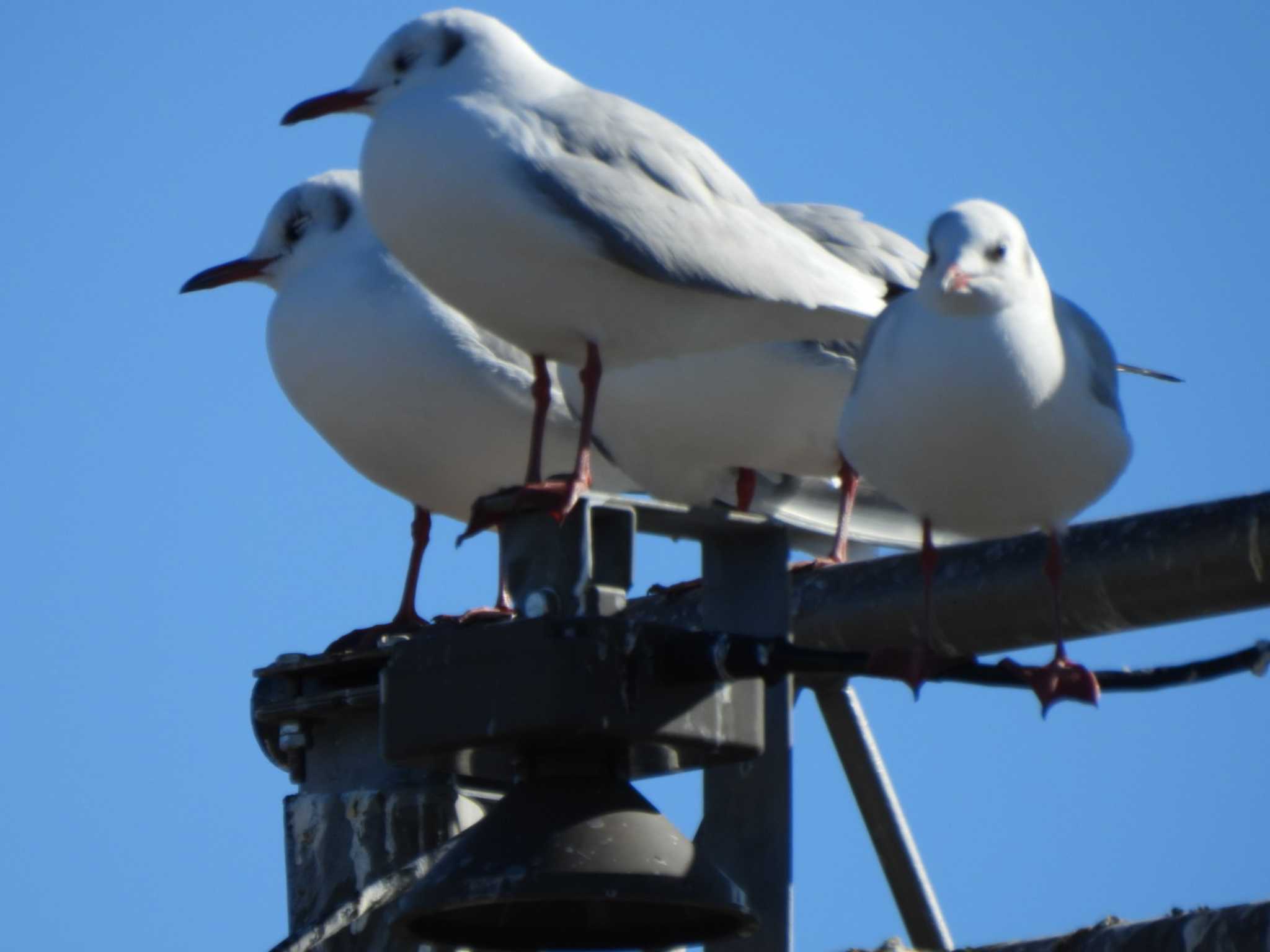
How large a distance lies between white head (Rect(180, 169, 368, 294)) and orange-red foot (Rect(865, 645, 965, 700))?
439cm

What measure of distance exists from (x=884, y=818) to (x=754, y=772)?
53cm

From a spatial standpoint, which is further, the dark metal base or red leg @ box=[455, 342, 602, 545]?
red leg @ box=[455, 342, 602, 545]

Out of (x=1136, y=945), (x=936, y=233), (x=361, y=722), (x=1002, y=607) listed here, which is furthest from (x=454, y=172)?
(x=1136, y=945)

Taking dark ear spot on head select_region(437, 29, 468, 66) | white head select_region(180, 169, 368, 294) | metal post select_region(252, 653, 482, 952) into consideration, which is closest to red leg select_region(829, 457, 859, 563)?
white head select_region(180, 169, 368, 294)

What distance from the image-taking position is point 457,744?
8.71 feet

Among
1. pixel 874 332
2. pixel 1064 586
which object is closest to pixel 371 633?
pixel 874 332

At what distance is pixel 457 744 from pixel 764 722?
1.89ft

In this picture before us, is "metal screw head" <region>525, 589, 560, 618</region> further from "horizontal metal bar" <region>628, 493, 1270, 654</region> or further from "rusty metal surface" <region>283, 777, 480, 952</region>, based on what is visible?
"rusty metal surface" <region>283, 777, 480, 952</region>

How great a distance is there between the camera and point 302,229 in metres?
6.97

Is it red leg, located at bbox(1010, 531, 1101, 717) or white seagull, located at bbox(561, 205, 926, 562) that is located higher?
white seagull, located at bbox(561, 205, 926, 562)

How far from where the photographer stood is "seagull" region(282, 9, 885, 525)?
175 inches

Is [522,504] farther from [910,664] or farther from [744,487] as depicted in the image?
[744,487]

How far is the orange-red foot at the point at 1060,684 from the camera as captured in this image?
112 inches

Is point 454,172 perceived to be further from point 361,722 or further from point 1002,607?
point 1002,607
